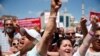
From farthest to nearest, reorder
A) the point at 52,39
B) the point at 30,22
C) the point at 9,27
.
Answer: the point at 30,22
the point at 9,27
the point at 52,39

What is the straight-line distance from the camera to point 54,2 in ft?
12.0

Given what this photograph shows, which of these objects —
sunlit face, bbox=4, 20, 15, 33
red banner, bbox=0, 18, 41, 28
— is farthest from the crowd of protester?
red banner, bbox=0, 18, 41, 28

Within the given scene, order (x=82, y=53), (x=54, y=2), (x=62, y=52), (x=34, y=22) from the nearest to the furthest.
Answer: (x=54, y=2) < (x=82, y=53) < (x=62, y=52) < (x=34, y=22)

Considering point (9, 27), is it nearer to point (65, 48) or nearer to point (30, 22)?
point (65, 48)

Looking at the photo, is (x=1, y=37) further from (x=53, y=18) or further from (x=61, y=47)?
(x=53, y=18)

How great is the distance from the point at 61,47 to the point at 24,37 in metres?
0.44

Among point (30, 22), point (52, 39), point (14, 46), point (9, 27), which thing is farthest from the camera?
point (30, 22)

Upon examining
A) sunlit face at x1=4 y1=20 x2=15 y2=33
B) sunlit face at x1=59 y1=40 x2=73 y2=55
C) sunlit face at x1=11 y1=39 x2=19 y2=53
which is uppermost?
sunlit face at x1=4 y1=20 x2=15 y2=33

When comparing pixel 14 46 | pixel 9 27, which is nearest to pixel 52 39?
pixel 14 46

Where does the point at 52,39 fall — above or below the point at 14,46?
above

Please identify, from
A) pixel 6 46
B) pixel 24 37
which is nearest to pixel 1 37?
pixel 6 46

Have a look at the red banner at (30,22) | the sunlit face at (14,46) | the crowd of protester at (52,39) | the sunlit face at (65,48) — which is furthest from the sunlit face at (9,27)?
the red banner at (30,22)

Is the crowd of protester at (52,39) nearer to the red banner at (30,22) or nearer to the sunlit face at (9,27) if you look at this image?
the sunlit face at (9,27)

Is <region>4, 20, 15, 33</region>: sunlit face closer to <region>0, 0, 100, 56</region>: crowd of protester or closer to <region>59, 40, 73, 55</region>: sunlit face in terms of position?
<region>0, 0, 100, 56</region>: crowd of protester
